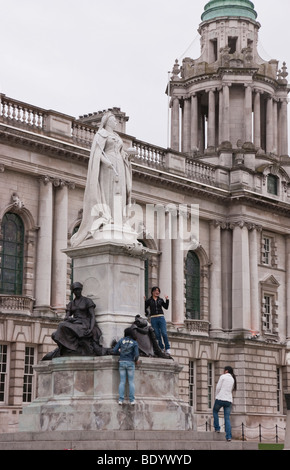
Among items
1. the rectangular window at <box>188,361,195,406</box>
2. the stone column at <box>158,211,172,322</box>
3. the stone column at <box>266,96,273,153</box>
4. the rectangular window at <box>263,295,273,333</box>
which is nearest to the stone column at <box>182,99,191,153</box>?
the stone column at <box>266,96,273,153</box>

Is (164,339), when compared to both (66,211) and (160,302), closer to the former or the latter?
(160,302)

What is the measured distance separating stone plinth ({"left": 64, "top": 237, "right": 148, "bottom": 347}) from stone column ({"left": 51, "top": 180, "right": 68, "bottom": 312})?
71.3 feet

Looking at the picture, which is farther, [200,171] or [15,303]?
[200,171]

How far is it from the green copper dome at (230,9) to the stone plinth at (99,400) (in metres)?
47.6

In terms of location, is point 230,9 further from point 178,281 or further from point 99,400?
point 99,400

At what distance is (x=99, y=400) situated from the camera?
1702 centimetres

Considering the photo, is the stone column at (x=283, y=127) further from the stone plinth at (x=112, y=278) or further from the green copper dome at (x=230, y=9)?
the stone plinth at (x=112, y=278)

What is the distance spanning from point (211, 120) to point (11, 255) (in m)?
23.0

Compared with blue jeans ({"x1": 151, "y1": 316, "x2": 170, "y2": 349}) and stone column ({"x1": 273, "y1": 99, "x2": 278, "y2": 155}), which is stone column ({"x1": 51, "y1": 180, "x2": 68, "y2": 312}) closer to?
blue jeans ({"x1": 151, "y1": 316, "x2": 170, "y2": 349})

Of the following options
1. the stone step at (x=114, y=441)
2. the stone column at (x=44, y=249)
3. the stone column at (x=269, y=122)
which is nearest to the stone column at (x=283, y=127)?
the stone column at (x=269, y=122)

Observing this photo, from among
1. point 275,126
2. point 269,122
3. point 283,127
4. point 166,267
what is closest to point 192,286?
point 166,267

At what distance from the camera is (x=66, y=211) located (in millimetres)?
41875

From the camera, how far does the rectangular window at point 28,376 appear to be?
3869cm

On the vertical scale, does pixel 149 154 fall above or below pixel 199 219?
above
